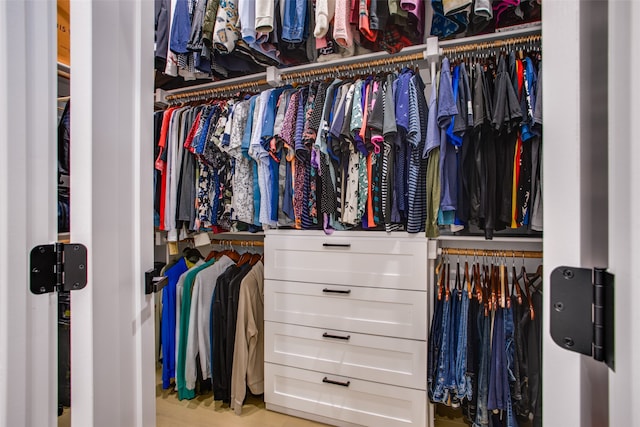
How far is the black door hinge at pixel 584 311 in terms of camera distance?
1.00ft

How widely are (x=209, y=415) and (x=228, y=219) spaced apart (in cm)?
111

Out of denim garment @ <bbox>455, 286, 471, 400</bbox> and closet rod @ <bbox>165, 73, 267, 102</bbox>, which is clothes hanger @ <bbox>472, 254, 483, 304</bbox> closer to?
denim garment @ <bbox>455, 286, 471, 400</bbox>

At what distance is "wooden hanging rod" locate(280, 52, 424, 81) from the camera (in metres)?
1.82

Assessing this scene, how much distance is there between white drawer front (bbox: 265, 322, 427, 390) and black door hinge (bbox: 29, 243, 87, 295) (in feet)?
4.43

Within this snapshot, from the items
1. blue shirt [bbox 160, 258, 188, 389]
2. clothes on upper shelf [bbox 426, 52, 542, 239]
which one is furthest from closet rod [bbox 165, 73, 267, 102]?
blue shirt [bbox 160, 258, 188, 389]

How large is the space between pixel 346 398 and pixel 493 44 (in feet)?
6.32

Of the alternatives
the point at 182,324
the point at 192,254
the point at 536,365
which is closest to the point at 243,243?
the point at 192,254

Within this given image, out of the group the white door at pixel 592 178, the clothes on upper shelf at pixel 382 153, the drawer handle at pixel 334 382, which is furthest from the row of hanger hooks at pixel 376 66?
the drawer handle at pixel 334 382

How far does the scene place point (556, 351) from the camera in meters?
0.34

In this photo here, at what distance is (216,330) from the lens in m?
1.99

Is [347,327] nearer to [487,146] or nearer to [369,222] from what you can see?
[369,222]

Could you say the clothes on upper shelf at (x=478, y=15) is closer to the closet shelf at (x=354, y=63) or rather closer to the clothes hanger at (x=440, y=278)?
the closet shelf at (x=354, y=63)

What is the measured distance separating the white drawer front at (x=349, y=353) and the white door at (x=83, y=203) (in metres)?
1.11

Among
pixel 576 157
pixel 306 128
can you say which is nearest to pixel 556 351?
pixel 576 157
